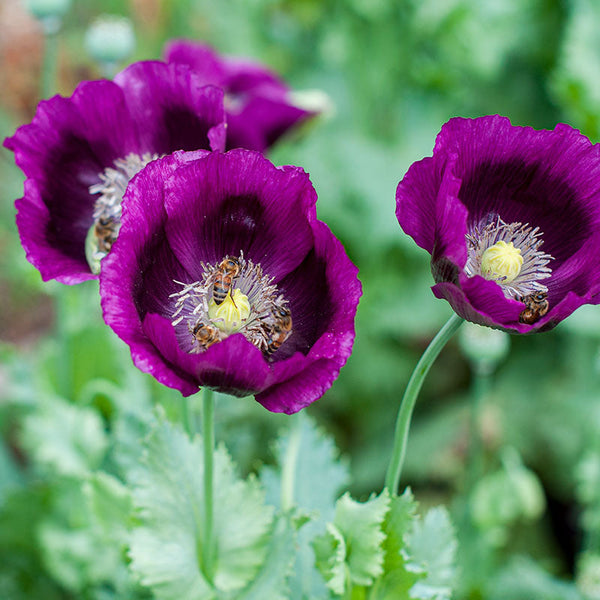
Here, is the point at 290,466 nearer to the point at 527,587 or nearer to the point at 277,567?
the point at 277,567

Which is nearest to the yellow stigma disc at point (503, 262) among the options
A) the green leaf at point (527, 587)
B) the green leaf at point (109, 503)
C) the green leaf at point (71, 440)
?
the green leaf at point (109, 503)

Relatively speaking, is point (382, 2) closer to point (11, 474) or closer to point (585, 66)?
point (585, 66)

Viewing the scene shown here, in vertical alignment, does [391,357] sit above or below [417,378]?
above

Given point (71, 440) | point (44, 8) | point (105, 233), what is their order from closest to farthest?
point (105, 233) → point (71, 440) → point (44, 8)

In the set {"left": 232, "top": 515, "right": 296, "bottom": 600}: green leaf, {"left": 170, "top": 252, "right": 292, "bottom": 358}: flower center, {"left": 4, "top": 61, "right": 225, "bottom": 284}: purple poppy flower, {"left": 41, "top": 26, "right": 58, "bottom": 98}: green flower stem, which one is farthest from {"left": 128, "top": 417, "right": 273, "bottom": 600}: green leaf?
{"left": 41, "top": 26, "right": 58, "bottom": 98}: green flower stem

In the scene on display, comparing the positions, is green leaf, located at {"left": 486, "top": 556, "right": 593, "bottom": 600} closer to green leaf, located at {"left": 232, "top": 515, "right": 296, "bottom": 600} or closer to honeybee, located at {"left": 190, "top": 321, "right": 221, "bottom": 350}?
green leaf, located at {"left": 232, "top": 515, "right": 296, "bottom": 600}

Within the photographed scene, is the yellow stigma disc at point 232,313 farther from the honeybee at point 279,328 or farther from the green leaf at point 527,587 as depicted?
the green leaf at point 527,587

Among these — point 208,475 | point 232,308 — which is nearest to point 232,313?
point 232,308

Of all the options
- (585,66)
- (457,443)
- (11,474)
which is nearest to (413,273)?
(457,443)
